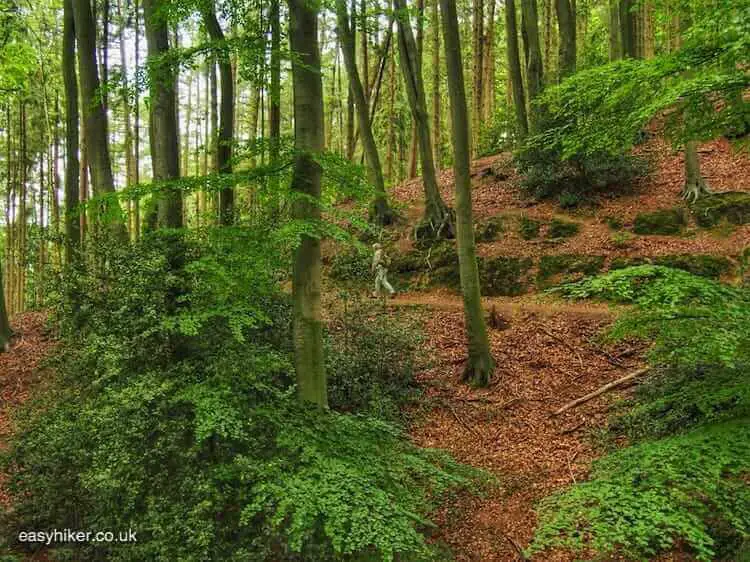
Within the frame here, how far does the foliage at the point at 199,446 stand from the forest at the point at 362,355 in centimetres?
3

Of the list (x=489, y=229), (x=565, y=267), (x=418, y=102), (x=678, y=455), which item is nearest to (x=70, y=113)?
(x=418, y=102)

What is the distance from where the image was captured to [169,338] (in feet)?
17.0

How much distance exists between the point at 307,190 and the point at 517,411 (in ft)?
17.3

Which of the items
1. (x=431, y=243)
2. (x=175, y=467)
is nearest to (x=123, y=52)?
(x=431, y=243)

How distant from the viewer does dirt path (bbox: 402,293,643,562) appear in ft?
20.0

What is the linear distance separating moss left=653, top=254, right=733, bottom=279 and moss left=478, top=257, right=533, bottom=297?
9.22ft

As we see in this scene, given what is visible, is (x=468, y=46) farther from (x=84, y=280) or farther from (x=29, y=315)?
Answer: (x=84, y=280)

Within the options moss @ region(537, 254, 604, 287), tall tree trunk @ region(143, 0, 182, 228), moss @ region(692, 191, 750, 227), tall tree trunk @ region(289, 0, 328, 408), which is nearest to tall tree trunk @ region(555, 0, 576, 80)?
moss @ region(692, 191, 750, 227)

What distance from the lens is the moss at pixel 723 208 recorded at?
11180 mm

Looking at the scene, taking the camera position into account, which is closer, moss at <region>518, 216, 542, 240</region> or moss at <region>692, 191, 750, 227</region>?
moss at <region>692, 191, 750, 227</region>

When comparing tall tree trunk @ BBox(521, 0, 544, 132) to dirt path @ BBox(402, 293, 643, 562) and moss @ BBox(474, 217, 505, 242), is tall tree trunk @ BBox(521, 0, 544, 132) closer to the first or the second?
moss @ BBox(474, 217, 505, 242)

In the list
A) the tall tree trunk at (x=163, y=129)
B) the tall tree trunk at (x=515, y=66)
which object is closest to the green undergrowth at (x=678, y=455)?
the tall tree trunk at (x=163, y=129)

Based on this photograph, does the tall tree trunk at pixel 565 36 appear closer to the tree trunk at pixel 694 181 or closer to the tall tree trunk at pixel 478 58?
the tall tree trunk at pixel 478 58

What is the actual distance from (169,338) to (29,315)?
12.7 meters
